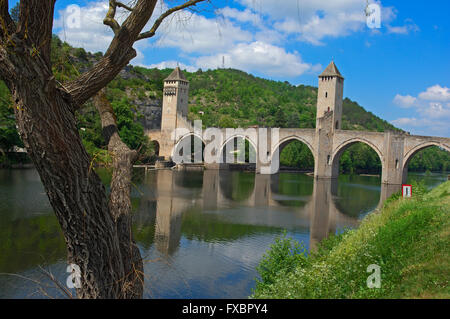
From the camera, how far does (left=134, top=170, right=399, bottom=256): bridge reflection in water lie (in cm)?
1255

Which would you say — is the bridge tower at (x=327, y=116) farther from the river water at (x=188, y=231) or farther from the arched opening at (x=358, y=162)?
the arched opening at (x=358, y=162)

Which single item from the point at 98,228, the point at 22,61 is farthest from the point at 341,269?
the point at 22,61

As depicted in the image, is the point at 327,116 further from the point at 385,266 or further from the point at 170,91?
the point at 385,266

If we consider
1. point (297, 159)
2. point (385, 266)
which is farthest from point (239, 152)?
point (385, 266)

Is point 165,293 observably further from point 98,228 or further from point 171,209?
point 171,209

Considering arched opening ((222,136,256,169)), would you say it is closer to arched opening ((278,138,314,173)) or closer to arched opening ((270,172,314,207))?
arched opening ((278,138,314,173))

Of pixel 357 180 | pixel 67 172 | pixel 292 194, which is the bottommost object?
pixel 292 194

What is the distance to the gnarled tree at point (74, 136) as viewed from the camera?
1.89 meters

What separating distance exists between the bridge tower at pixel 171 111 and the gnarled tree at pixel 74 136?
37.0 metres

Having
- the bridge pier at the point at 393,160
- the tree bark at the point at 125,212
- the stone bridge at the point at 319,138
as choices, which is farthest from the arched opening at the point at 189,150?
the tree bark at the point at 125,212

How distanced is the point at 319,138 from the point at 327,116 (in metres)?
2.22

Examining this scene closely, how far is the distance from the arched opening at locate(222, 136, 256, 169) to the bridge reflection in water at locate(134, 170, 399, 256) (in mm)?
14945

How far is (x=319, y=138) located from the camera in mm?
32781

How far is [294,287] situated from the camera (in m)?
5.50
